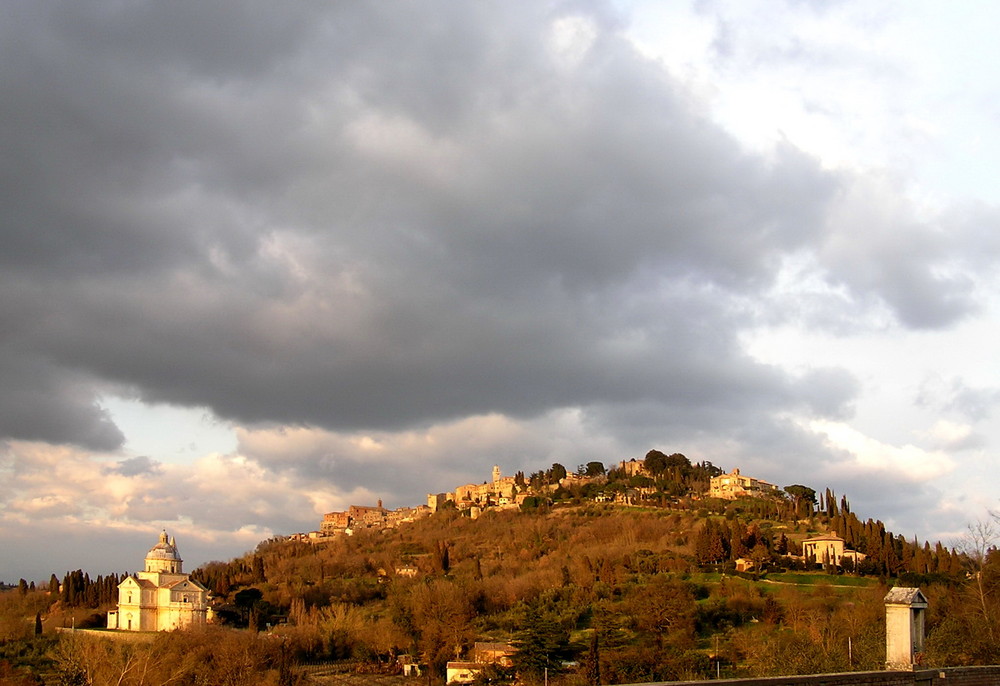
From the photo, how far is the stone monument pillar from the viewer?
1319 cm

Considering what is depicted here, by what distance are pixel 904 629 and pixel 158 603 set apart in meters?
59.8

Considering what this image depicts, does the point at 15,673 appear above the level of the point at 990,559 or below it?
below

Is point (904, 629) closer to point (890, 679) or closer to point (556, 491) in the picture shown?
point (890, 679)

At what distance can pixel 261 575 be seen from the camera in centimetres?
8769

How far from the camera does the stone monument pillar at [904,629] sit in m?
13.2

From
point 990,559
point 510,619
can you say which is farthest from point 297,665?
point 990,559

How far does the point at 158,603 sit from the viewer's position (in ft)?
211

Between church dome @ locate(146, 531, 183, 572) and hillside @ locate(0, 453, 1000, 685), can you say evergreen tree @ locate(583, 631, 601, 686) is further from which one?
church dome @ locate(146, 531, 183, 572)

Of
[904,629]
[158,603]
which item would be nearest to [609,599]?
[158,603]

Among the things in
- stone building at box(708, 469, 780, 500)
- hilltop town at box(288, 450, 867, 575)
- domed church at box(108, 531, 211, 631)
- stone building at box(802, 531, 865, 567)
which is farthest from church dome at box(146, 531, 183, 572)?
stone building at box(708, 469, 780, 500)

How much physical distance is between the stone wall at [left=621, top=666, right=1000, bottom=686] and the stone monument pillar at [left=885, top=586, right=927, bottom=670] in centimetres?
A: 42

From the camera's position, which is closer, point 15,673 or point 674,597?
point 15,673

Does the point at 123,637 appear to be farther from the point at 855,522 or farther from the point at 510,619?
the point at 855,522

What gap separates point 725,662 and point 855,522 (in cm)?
3361
